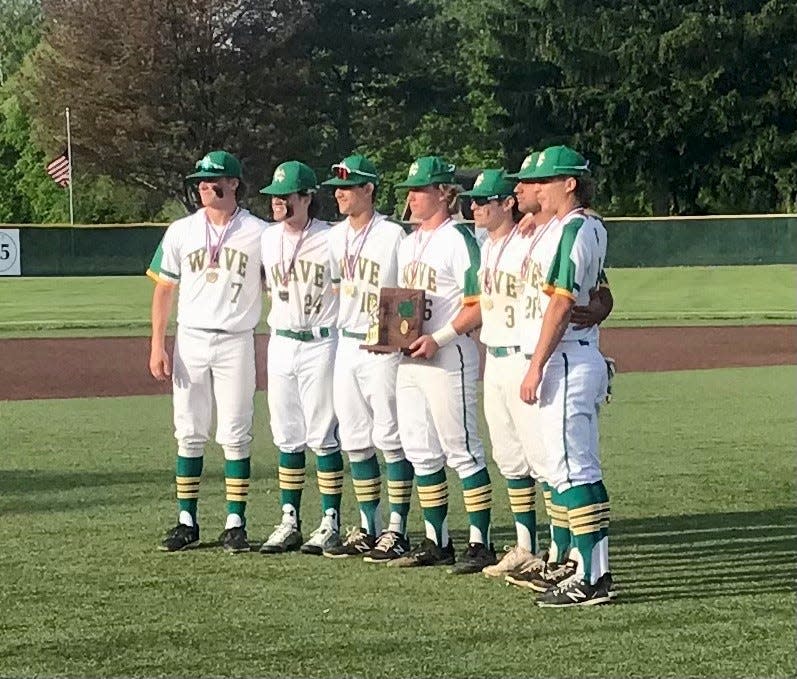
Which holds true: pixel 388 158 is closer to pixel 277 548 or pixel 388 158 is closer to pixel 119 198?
pixel 119 198

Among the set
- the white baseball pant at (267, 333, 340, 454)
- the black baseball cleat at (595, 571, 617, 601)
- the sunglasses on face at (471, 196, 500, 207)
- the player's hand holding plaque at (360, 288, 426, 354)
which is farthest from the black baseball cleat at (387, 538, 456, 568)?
the sunglasses on face at (471, 196, 500, 207)

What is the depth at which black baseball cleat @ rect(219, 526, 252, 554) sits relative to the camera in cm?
750

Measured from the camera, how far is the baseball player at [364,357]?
7.28 metres

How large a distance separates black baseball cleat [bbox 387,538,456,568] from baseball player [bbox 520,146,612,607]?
1000mm

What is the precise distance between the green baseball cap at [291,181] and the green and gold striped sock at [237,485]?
1347 mm

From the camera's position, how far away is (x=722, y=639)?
18.4ft

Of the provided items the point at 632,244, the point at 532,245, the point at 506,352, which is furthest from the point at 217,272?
the point at 632,244

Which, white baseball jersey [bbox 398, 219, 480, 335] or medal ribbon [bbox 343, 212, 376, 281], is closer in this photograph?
white baseball jersey [bbox 398, 219, 480, 335]

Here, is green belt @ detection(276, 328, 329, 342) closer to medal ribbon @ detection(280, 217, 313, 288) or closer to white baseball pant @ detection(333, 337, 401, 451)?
white baseball pant @ detection(333, 337, 401, 451)

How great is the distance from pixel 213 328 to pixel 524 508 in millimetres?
1752

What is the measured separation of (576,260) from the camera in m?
6.03

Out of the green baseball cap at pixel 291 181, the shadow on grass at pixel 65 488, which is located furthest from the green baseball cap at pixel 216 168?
the shadow on grass at pixel 65 488

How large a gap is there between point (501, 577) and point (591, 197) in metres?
1.72

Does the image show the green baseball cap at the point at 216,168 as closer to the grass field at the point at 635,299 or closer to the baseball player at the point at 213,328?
the baseball player at the point at 213,328
